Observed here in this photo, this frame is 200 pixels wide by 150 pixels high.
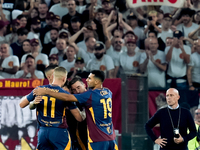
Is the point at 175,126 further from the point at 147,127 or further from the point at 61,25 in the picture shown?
the point at 61,25

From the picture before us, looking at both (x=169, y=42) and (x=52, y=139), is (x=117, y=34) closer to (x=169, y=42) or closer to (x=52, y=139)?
(x=169, y=42)

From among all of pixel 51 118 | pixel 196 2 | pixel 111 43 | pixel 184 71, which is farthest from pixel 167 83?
pixel 51 118

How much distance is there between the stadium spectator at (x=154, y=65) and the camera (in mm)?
9016

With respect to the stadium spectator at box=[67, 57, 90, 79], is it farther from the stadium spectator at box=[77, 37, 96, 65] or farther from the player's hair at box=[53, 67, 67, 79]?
the player's hair at box=[53, 67, 67, 79]

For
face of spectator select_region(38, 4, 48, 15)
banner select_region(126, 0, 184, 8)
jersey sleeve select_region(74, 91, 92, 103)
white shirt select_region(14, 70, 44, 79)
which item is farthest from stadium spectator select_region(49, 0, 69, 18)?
jersey sleeve select_region(74, 91, 92, 103)

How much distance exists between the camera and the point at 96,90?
536 cm

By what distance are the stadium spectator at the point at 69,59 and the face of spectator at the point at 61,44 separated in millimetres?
333

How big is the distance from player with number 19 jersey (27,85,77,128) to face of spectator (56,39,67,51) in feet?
15.7

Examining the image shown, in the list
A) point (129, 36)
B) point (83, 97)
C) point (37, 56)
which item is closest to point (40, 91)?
point (83, 97)

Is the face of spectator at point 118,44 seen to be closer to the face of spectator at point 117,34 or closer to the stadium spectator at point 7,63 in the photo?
the face of spectator at point 117,34

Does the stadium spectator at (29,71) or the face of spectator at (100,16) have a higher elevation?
the face of spectator at (100,16)

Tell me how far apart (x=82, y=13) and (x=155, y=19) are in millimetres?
2283

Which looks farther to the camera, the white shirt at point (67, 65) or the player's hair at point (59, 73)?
the white shirt at point (67, 65)


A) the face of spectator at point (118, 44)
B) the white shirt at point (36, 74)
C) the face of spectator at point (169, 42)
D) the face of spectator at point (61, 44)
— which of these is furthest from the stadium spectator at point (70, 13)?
the face of spectator at point (169, 42)
